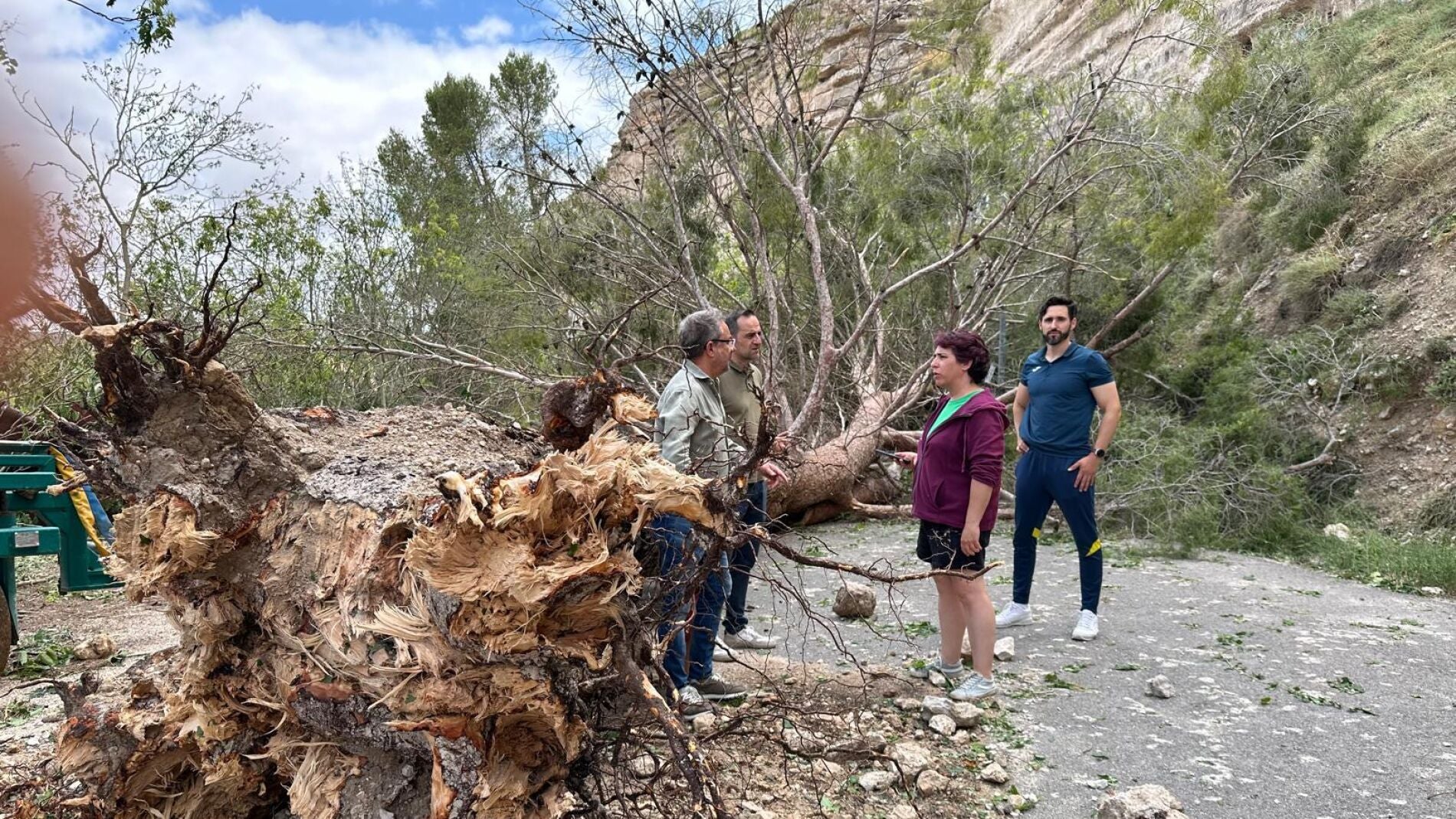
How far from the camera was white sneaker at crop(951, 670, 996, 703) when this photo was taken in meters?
3.26

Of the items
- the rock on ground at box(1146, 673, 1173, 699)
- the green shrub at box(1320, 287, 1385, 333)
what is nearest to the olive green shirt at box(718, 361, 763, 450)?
the rock on ground at box(1146, 673, 1173, 699)

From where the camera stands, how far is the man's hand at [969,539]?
3176 millimetres

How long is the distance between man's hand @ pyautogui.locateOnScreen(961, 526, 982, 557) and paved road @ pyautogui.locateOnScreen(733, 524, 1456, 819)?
395mm

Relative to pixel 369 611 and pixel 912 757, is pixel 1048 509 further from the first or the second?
pixel 369 611

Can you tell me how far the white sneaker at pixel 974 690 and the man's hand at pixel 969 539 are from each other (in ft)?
1.78

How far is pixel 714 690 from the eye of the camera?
329 centimetres

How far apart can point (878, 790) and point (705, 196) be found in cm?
668

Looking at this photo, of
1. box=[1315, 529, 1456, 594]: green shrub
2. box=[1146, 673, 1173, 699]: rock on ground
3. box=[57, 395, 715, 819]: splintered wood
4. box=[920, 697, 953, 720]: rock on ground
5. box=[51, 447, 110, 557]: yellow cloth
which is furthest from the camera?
box=[1315, 529, 1456, 594]: green shrub

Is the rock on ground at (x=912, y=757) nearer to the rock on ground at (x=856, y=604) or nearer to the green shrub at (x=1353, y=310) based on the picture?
the rock on ground at (x=856, y=604)

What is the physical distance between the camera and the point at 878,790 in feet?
8.48

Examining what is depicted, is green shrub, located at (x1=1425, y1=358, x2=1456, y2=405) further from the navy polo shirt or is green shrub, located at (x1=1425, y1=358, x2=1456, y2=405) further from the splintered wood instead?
the splintered wood

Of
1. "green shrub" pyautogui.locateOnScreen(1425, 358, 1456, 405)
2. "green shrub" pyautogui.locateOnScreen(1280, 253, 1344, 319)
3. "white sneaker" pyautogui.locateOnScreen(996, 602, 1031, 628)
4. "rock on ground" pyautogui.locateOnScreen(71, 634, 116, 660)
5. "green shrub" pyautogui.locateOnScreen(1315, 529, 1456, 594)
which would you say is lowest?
"rock on ground" pyautogui.locateOnScreen(71, 634, 116, 660)

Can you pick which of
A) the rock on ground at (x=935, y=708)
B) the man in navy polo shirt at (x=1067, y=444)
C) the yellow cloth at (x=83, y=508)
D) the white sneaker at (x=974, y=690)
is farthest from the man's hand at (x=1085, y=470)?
the yellow cloth at (x=83, y=508)

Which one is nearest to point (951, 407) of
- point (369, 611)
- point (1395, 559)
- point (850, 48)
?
point (369, 611)
